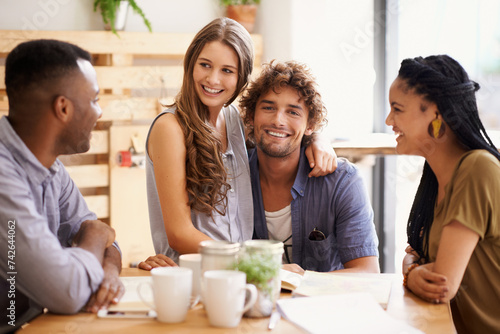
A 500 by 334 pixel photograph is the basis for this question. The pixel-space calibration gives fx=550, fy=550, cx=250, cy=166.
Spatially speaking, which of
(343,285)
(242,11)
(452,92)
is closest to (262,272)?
(343,285)

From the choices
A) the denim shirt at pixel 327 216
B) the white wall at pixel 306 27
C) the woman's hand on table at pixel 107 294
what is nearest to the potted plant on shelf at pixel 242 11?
the white wall at pixel 306 27

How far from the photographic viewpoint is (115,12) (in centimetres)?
362

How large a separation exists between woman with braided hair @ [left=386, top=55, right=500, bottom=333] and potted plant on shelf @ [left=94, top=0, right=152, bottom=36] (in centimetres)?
242

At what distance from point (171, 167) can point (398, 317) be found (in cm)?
98

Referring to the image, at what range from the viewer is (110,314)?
1.32 metres

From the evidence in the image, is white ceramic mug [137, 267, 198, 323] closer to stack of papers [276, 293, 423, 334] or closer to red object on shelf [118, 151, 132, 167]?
stack of papers [276, 293, 423, 334]

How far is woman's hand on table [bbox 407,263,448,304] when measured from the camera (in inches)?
56.6

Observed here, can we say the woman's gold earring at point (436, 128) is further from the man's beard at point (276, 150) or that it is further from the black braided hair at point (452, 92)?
the man's beard at point (276, 150)

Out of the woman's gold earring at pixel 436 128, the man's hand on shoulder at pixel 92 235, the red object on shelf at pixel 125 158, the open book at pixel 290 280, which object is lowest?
the red object on shelf at pixel 125 158

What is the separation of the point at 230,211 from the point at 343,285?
690 millimetres

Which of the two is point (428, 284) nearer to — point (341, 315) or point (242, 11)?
point (341, 315)

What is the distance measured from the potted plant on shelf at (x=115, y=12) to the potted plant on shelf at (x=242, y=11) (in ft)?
1.96

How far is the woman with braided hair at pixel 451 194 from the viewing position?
4.77ft

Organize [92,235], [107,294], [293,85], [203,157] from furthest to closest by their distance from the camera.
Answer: [293,85] → [203,157] → [92,235] → [107,294]
